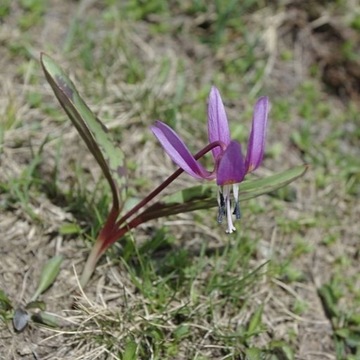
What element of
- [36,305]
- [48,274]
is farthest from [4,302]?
[48,274]

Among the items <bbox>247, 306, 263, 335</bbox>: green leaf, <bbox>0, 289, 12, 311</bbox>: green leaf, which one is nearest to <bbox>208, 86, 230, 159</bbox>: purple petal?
<bbox>247, 306, 263, 335</bbox>: green leaf

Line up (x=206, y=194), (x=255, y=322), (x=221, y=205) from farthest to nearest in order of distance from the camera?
(x=255, y=322) < (x=206, y=194) < (x=221, y=205)

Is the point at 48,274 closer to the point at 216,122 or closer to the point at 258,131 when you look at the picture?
the point at 216,122

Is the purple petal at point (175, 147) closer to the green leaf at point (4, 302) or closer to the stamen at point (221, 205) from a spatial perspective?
the stamen at point (221, 205)

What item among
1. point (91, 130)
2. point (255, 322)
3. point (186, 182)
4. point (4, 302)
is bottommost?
point (255, 322)

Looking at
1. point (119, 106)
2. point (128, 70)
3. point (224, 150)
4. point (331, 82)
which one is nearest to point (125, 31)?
point (128, 70)

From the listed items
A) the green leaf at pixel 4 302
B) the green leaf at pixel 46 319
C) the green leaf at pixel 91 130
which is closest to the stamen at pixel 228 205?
the green leaf at pixel 91 130
